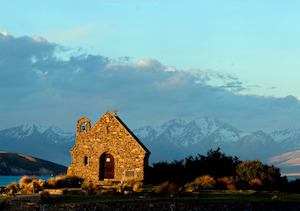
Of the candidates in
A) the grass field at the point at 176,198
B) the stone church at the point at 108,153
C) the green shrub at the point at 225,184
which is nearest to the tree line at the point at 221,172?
the green shrub at the point at 225,184

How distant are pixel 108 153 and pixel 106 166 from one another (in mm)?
1488

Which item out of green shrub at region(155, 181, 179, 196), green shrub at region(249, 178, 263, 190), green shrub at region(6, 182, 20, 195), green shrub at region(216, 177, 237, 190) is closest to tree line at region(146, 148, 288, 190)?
green shrub at region(249, 178, 263, 190)

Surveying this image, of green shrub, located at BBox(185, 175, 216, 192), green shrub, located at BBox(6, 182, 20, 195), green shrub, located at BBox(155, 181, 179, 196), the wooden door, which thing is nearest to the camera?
green shrub, located at BBox(155, 181, 179, 196)

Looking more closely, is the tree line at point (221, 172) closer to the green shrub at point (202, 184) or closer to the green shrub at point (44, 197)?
the green shrub at point (202, 184)

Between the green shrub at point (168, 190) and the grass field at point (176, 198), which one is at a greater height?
the green shrub at point (168, 190)

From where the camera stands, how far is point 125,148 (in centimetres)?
5344

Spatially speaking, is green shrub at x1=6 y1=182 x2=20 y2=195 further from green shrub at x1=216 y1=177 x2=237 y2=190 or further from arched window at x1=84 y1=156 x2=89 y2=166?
green shrub at x1=216 y1=177 x2=237 y2=190

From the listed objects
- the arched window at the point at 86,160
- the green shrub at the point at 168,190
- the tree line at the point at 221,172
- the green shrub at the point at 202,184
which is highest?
the arched window at the point at 86,160

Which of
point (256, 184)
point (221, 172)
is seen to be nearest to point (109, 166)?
point (221, 172)

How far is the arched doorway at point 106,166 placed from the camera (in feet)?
178

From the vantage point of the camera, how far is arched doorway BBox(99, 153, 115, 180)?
5428 centimetres

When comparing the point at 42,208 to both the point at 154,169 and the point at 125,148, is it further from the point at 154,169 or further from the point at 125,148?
the point at 154,169

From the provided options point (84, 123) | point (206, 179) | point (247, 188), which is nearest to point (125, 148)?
point (84, 123)

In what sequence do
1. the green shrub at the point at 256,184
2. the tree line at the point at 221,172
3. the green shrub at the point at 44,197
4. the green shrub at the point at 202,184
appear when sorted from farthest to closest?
the tree line at the point at 221,172 → the green shrub at the point at 256,184 → the green shrub at the point at 202,184 → the green shrub at the point at 44,197
